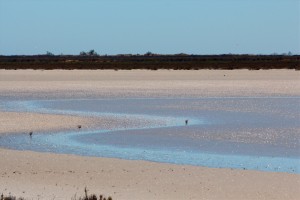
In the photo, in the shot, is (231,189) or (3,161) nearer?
(231,189)

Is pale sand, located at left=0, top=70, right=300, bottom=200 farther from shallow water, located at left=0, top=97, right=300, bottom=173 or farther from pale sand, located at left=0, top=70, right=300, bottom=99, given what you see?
pale sand, located at left=0, top=70, right=300, bottom=99

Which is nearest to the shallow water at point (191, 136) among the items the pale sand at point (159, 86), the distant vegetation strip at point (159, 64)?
the pale sand at point (159, 86)

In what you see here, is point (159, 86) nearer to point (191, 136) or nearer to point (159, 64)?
point (191, 136)

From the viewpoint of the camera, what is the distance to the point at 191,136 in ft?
61.1

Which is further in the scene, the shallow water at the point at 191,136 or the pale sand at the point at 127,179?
the shallow water at the point at 191,136

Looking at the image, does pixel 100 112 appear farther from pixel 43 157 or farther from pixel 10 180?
pixel 10 180

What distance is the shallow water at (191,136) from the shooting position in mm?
15109

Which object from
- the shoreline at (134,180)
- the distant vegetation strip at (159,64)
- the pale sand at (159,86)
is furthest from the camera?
the distant vegetation strip at (159,64)

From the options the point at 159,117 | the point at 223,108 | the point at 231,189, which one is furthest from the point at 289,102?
the point at 231,189

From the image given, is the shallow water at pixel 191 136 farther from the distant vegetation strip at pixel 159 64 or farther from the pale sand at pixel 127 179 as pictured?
the distant vegetation strip at pixel 159 64

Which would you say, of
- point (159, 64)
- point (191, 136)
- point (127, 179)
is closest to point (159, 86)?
point (191, 136)

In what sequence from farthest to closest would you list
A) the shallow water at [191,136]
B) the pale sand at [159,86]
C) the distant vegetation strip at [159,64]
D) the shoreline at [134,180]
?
1. the distant vegetation strip at [159,64]
2. the pale sand at [159,86]
3. the shallow water at [191,136]
4. the shoreline at [134,180]

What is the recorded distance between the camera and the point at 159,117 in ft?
77.2

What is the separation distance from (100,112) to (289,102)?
24.6 feet
